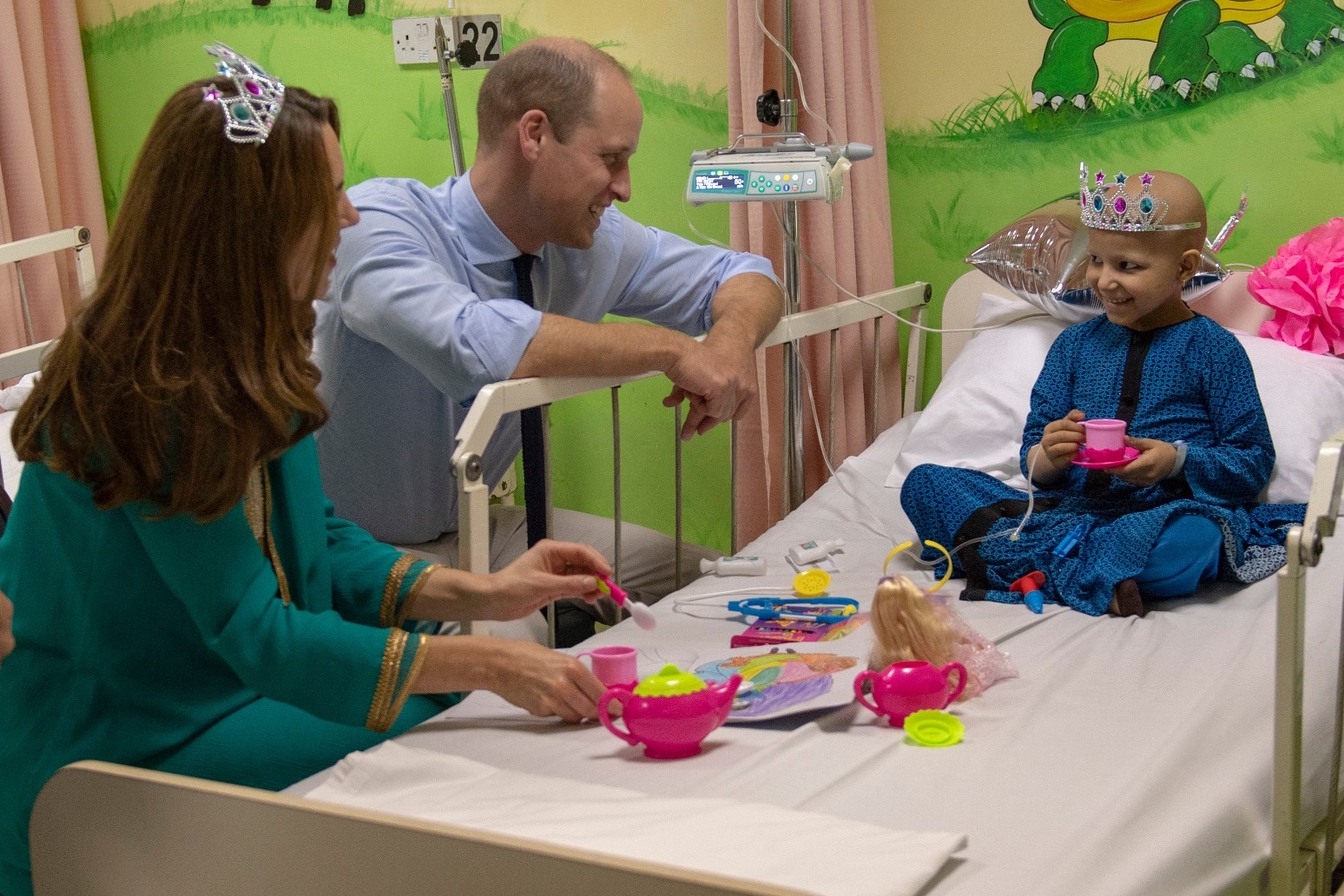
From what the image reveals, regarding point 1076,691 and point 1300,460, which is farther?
point 1300,460

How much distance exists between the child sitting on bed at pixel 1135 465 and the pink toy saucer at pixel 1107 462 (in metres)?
0.01

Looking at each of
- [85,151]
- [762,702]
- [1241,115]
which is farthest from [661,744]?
[85,151]

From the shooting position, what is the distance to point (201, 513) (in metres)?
1.27

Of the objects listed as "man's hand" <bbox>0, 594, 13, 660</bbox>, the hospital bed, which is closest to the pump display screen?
the hospital bed

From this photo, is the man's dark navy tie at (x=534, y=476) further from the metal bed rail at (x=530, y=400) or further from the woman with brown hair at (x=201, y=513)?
the woman with brown hair at (x=201, y=513)

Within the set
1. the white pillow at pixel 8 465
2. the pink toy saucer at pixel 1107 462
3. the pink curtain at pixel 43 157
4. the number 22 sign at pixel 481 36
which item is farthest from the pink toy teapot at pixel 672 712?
the pink curtain at pixel 43 157

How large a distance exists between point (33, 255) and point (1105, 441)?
2439mm

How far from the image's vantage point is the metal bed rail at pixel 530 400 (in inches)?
63.6

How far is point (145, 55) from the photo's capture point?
371 centimetres

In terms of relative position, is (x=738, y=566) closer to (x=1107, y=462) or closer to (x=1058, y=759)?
(x=1107, y=462)

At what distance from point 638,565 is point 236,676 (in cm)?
→ 114

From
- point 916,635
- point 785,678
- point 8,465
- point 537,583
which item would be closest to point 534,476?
point 537,583

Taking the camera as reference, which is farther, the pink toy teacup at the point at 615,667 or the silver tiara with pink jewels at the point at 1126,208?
the silver tiara with pink jewels at the point at 1126,208

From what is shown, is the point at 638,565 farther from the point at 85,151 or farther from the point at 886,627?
the point at 85,151
